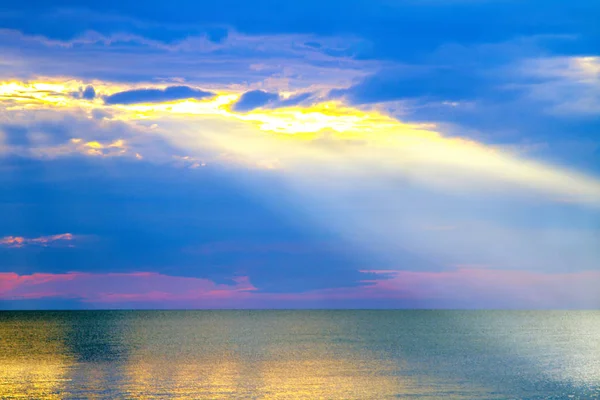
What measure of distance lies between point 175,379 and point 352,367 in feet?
60.7

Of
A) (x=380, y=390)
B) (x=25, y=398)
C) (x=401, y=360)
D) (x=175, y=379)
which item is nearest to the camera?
(x=25, y=398)

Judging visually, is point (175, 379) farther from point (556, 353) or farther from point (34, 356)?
point (556, 353)

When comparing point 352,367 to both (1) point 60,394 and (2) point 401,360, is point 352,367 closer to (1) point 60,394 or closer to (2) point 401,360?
(2) point 401,360

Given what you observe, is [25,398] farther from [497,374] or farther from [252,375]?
[497,374]

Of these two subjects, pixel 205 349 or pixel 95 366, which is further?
pixel 205 349

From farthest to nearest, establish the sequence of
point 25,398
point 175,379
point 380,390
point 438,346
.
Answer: point 438,346 → point 175,379 → point 380,390 → point 25,398

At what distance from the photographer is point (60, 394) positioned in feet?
177

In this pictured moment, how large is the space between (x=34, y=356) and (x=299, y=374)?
36128 mm

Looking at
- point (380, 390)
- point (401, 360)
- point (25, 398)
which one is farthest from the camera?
point (401, 360)

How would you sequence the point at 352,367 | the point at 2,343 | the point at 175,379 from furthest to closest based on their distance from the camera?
the point at 2,343 < the point at 352,367 < the point at 175,379

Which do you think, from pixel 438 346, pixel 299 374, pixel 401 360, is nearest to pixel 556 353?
pixel 438 346

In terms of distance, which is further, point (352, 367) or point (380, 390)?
point (352, 367)

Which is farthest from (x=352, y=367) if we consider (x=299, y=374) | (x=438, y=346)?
(x=438, y=346)

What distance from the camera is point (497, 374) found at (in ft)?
226
